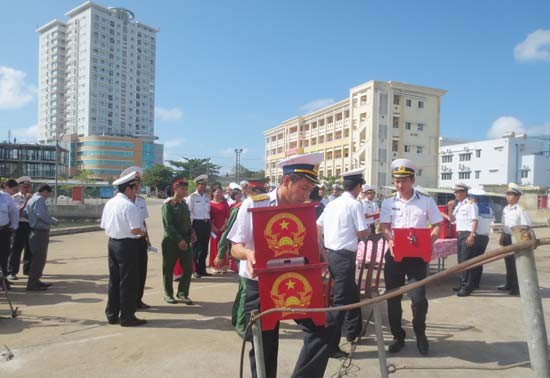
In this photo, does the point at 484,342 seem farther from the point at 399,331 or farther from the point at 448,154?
the point at 448,154

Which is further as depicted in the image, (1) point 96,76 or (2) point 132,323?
(1) point 96,76

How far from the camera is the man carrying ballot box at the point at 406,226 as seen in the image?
4.05 m

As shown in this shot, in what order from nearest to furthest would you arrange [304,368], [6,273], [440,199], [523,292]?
1. [523,292]
2. [304,368]
3. [6,273]
4. [440,199]

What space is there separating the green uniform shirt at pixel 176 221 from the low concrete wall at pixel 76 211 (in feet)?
62.2

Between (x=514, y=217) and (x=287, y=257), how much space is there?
5927mm

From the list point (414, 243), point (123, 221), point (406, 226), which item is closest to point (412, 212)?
point (406, 226)

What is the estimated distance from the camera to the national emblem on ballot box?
2.32 meters

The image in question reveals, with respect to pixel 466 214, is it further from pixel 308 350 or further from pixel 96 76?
pixel 96 76

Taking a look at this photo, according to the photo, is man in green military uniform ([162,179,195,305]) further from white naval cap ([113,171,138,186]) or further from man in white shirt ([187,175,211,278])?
man in white shirt ([187,175,211,278])

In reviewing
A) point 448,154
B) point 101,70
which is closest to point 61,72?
point 101,70

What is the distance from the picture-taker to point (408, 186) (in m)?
4.30

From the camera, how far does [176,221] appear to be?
589cm

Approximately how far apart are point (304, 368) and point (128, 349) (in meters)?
2.26

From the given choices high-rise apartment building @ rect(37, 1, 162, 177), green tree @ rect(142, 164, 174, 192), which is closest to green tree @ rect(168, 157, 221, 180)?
green tree @ rect(142, 164, 174, 192)
